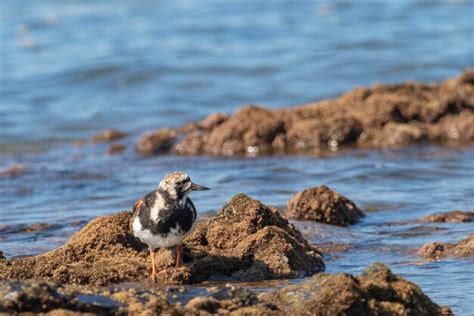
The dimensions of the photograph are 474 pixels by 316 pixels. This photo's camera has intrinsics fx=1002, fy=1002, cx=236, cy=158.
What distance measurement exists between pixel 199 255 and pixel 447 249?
1990mm

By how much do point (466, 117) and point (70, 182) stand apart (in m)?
4.93

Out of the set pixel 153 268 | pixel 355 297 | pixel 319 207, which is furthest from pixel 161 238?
pixel 319 207

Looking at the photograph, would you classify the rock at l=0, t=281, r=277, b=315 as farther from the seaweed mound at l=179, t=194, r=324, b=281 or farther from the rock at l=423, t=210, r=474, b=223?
the rock at l=423, t=210, r=474, b=223

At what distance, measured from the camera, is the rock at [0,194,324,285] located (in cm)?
645

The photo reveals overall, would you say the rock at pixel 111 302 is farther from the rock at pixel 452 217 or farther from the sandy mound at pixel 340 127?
the sandy mound at pixel 340 127

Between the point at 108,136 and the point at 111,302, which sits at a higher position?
the point at 108,136

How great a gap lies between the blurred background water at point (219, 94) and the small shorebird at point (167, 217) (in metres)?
1.46

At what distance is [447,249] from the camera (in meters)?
7.46

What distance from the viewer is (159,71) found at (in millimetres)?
18047

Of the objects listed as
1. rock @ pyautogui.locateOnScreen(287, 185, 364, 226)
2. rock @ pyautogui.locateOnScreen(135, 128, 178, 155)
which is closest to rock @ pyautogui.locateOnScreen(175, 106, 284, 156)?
rock @ pyautogui.locateOnScreen(135, 128, 178, 155)

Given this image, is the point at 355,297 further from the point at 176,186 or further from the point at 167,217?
the point at 176,186

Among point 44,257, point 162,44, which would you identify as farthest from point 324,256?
point 162,44

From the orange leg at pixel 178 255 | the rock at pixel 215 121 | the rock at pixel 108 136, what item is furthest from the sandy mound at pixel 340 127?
the orange leg at pixel 178 255

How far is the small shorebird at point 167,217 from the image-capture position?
621 centimetres
